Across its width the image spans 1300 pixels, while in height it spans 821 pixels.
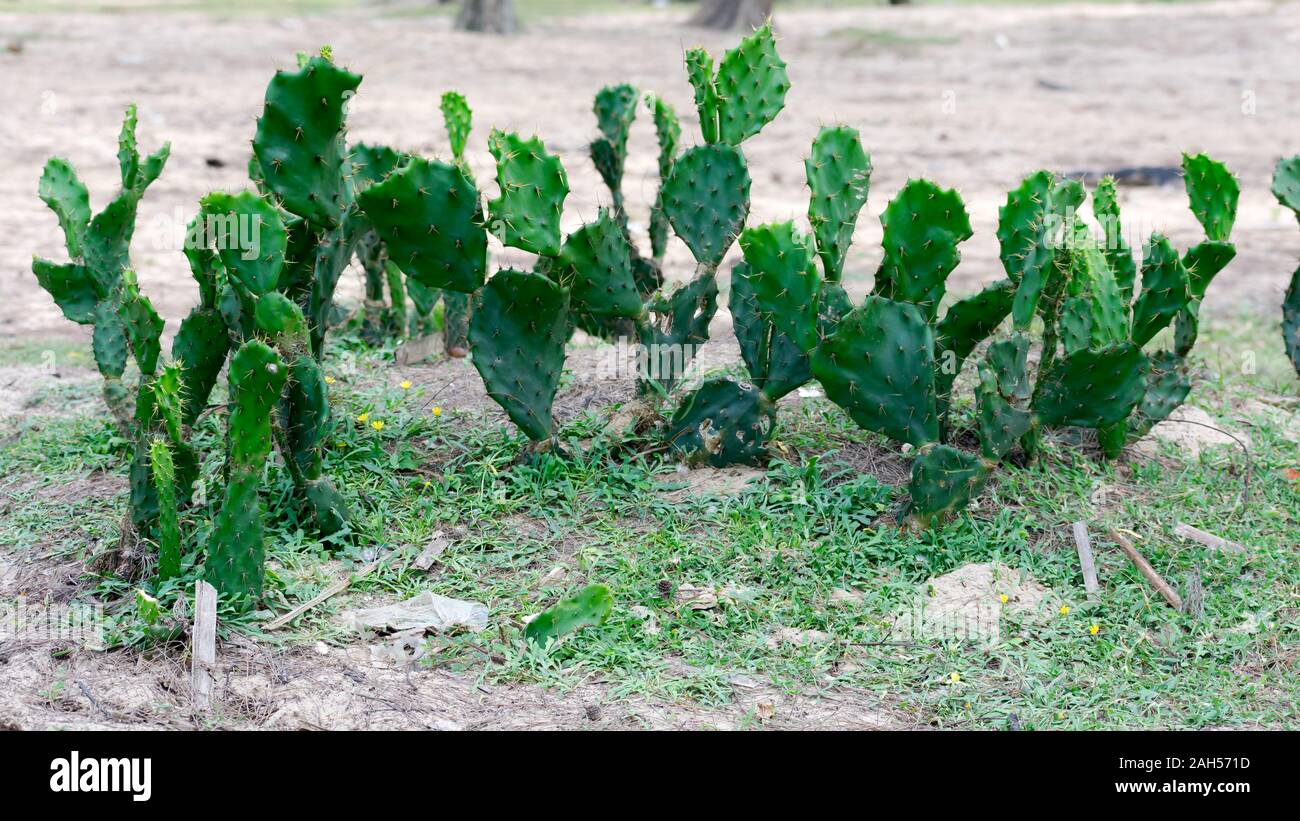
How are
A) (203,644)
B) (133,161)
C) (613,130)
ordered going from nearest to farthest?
(203,644), (133,161), (613,130)

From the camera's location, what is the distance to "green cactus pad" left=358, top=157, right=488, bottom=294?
3551 mm

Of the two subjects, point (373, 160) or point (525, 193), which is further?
point (373, 160)

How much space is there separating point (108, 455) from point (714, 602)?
2037 mm

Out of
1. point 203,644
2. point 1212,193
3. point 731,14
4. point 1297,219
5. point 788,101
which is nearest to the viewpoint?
point 203,644

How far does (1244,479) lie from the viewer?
423cm

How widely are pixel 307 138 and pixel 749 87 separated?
1319mm

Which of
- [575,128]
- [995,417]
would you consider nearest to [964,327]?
[995,417]

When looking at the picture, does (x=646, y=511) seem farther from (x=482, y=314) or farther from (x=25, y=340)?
(x=25, y=340)

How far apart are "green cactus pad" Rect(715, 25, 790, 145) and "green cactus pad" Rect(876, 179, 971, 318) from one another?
1.88 ft

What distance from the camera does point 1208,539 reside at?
3.86 metres

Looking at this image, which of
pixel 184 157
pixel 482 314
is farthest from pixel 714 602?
pixel 184 157

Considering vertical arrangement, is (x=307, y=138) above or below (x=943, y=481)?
above

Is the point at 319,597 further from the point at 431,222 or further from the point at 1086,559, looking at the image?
the point at 1086,559

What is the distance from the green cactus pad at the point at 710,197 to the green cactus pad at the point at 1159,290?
1.25 m
